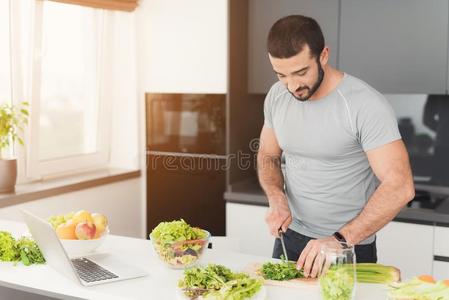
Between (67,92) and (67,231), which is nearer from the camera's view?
(67,231)

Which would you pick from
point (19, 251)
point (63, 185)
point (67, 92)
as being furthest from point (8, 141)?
point (19, 251)

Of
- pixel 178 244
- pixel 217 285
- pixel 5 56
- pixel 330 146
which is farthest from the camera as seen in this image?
pixel 5 56

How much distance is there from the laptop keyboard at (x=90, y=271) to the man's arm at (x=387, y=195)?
0.80 metres

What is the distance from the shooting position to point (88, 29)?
365 cm

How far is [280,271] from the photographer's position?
1712 millimetres

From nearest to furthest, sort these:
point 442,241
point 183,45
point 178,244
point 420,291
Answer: point 420,291, point 178,244, point 442,241, point 183,45

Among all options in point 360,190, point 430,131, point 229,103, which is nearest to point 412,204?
point 430,131

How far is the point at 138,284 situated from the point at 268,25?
204 cm

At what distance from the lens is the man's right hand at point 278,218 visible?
207 cm

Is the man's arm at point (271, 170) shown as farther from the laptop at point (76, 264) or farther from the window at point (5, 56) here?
the window at point (5, 56)

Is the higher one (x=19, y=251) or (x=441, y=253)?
(x=19, y=251)

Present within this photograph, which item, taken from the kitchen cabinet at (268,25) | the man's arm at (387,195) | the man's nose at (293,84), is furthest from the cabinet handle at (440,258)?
the man's nose at (293,84)

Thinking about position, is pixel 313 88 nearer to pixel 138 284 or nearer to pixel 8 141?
pixel 138 284

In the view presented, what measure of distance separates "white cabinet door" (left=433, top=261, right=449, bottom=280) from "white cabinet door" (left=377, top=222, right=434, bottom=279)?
0.02 metres
